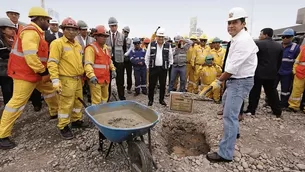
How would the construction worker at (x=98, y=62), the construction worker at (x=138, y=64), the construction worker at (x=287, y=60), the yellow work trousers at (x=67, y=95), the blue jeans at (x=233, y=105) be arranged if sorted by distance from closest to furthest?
the blue jeans at (x=233, y=105) < the yellow work trousers at (x=67, y=95) < the construction worker at (x=98, y=62) < the construction worker at (x=287, y=60) < the construction worker at (x=138, y=64)

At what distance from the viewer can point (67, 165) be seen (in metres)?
2.92

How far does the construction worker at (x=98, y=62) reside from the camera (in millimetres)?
3501

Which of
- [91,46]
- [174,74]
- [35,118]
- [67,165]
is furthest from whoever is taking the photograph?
[174,74]

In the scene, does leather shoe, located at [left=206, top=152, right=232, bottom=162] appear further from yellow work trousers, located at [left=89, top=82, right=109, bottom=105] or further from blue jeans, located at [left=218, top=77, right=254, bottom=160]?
yellow work trousers, located at [left=89, top=82, right=109, bottom=105]

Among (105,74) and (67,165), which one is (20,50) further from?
(67,165)

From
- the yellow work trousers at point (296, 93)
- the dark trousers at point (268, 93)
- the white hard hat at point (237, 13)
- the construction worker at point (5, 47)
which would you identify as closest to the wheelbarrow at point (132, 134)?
the white hard hat at point (237, 13)

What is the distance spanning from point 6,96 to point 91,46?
7.85 feet

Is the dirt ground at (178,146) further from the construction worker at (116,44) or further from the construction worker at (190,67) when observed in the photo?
the construction worker at (190,67)

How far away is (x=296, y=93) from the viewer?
5211 millimetres

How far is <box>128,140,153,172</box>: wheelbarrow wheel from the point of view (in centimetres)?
231

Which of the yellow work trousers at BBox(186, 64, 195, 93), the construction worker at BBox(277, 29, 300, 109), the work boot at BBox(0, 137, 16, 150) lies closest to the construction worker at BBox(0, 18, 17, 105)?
the work boot at BBox(0, 137, 16, 150)

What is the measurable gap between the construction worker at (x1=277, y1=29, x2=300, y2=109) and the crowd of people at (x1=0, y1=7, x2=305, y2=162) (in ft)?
0.07

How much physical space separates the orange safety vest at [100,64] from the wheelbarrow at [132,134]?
0.85 metres

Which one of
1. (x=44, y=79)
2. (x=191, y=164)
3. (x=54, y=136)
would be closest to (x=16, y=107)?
(x=44, y=79)
